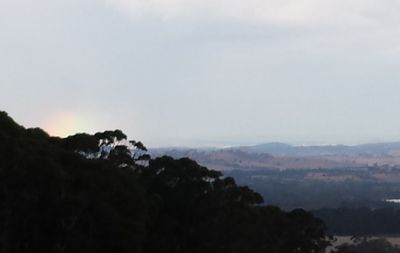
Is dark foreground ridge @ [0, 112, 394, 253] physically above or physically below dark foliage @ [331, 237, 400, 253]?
above

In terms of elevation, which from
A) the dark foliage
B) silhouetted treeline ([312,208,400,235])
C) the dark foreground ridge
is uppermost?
the dark foreground ridge

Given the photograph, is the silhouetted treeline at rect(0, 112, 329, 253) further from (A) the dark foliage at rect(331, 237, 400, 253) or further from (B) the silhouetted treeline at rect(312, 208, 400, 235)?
(B) the silhouetted treeline at rect(312, 208, 400, 235)

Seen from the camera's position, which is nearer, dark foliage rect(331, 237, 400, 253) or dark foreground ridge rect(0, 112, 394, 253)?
dark foreground ridge rect(0, 112, 394, 253)

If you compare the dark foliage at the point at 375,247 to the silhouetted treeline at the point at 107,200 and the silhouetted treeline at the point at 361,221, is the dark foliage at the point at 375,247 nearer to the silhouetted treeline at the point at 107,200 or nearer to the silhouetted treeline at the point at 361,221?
the silhouetted treeline at the point at 361,221

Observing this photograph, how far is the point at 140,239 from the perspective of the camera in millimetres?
28734

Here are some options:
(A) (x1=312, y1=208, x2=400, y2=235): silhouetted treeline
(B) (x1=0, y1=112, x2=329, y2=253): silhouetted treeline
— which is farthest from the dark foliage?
(B) (x1=0, y1=112, x2=329, y2=253): silhouetted treeline

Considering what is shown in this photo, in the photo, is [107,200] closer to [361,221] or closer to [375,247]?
[375,247]

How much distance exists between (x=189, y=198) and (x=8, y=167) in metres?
13.2

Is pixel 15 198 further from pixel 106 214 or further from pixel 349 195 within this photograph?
pixel 349 195

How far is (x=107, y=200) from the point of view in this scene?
2709 centimetres

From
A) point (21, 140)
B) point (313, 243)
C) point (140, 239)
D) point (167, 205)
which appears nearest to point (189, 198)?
point (167, 205)

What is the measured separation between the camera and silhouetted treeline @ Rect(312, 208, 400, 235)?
372 ft

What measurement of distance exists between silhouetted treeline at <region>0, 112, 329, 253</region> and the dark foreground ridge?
3cm

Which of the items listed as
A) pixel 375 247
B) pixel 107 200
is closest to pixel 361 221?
pixel 375 247
